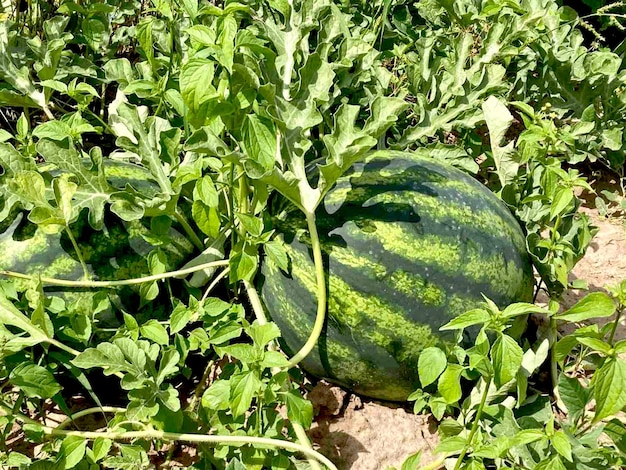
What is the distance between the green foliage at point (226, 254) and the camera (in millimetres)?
1794

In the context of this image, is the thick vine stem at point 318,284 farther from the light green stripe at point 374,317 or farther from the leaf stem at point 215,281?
the leaf stem at point 215,281

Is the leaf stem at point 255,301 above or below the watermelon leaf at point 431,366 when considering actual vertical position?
below

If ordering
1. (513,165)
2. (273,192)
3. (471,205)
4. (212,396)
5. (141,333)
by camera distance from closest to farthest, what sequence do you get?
(212,396) < (141,333) < (471,205) < (273,192) < (513,165)

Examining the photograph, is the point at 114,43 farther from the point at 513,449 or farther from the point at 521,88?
the point at 513,449

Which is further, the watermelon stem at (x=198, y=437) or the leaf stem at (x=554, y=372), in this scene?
the leaf stem at (x=554, y=372)

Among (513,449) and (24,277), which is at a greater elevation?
(24,277)

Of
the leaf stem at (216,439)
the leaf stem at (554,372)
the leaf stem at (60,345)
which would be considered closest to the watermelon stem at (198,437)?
the leaf stem at (216,439)

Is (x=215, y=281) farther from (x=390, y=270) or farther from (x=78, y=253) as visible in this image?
(x=390, y=270)

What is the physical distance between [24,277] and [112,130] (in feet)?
1.99

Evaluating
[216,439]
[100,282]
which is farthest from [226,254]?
[216,439]

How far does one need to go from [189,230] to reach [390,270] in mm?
602

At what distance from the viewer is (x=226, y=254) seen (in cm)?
231

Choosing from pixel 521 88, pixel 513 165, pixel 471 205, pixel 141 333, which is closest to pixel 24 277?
pixel 141 333

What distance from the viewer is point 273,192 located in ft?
7.39
